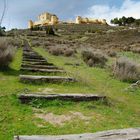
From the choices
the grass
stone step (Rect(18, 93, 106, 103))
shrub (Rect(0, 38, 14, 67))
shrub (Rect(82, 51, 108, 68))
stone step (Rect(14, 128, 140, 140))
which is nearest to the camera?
stone step (Rect(14, 128, 140, 140))

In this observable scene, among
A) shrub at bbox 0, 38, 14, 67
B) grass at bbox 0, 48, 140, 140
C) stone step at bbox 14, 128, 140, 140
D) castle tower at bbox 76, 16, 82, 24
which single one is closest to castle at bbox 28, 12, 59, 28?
castle tower at bbox 76, 16, 82, 24

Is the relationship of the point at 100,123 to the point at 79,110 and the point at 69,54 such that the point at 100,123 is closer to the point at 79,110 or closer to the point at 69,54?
the point at 79,110

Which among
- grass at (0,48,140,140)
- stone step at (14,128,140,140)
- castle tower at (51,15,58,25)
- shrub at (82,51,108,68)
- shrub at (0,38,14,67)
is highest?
castle tower at (51,15,58,25)

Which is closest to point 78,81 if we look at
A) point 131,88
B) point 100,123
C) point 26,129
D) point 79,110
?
point 131,88

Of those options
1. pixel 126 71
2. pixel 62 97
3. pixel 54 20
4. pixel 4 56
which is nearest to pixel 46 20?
pixel 54 20

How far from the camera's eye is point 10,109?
8.20 meters

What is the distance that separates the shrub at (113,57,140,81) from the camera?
13859 mm

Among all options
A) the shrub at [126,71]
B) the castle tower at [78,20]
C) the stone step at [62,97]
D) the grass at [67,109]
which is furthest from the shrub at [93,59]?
the castle tower at [78,20]

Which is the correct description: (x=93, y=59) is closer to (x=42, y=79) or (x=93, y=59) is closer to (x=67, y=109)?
(x=42, y=79)

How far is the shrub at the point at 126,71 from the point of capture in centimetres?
1386

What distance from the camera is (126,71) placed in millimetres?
14125

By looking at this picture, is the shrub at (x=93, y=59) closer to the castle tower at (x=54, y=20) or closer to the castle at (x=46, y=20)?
the castle at (x=46, y=20)

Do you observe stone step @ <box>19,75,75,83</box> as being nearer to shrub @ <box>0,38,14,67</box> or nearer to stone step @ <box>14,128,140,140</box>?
shrub @ <box>0,38,14,67</box>

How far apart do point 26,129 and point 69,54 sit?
18.3m
